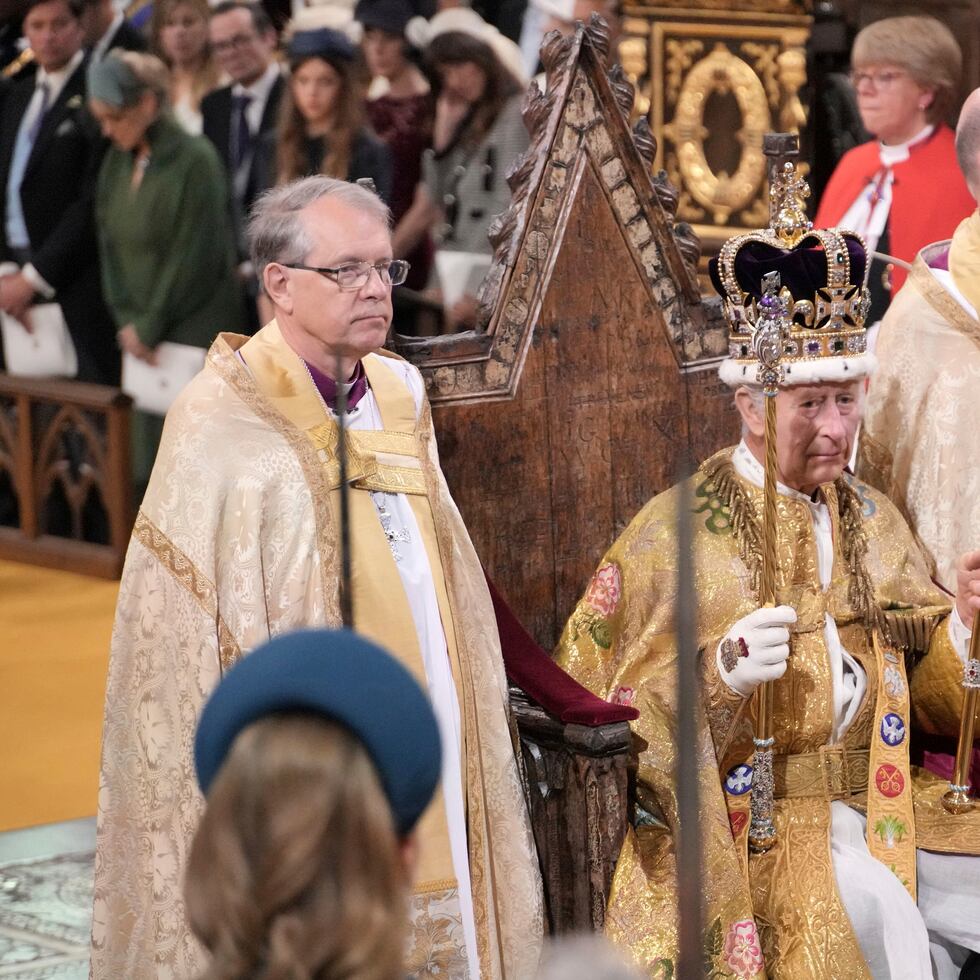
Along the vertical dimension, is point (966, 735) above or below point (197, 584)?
below

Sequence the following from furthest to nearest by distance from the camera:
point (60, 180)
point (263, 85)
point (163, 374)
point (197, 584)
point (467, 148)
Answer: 1. point (60, 180)
2. point (163, 374)
3. point (263, 85)
4. point (467, 148)
5. point (197, 584)

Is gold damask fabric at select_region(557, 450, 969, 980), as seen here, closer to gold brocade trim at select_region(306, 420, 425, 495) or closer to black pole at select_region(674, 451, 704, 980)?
gold brocade trim at select_region(306, 420, 425, 495)

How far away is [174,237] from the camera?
796 centimetres

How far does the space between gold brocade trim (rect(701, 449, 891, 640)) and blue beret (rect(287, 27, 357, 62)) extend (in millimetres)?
Answer: 4035

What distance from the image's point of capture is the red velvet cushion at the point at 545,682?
3.52 metres

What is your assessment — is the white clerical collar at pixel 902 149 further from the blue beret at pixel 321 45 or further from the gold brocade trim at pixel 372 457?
the gold brocade trim at pixel 372 457

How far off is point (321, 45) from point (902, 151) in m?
2.15

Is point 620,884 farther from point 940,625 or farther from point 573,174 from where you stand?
point 573,174

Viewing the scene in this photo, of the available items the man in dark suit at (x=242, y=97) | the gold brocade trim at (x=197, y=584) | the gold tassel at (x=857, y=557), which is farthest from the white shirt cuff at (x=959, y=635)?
the man in dark suit at (x=242, y=97)

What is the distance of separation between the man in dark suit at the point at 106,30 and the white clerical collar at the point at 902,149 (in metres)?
3.02

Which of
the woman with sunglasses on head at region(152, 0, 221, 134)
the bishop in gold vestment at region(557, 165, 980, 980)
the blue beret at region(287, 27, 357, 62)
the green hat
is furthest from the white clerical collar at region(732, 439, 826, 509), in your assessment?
the green hat

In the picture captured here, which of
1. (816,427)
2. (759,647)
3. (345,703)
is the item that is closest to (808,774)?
(759,647)

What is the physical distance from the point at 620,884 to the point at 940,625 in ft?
2.61

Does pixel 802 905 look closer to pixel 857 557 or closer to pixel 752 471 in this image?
pixel 857 557
